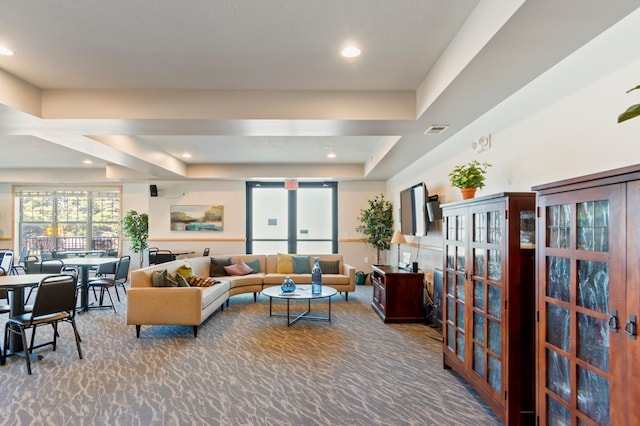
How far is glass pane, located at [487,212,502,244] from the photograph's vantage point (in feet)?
8.66

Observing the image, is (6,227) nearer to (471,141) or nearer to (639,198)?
(471,141)

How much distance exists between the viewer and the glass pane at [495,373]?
262cm

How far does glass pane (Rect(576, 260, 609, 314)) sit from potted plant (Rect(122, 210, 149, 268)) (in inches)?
358

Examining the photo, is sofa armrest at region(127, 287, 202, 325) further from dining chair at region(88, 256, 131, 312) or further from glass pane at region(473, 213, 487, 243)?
glass pane at region(473, 213, 487, 243)

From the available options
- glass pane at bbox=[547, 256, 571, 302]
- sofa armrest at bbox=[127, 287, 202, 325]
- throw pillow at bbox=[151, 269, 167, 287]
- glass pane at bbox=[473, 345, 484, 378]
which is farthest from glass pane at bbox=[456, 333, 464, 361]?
throw pillow at bbox=[151, 269, 167, 287]

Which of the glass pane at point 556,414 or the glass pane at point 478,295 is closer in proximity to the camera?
Answer: the glass pane at point 556,414

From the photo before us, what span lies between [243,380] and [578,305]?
2745mm

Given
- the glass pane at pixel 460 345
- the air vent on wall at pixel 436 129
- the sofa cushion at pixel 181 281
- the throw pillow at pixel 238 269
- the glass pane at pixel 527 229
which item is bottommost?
the glass pane at pixel 460 345

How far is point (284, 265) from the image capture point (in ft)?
23.9

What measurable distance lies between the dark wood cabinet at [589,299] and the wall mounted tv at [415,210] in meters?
3.05

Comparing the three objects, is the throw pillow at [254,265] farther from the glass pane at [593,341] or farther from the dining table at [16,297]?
the glass pane at [593,341]

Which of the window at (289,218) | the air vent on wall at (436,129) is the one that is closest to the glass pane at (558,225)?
the air vent on wall at (436,129)

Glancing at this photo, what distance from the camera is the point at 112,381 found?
329 centimetres

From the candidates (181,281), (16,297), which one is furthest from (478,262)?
(16,297)
